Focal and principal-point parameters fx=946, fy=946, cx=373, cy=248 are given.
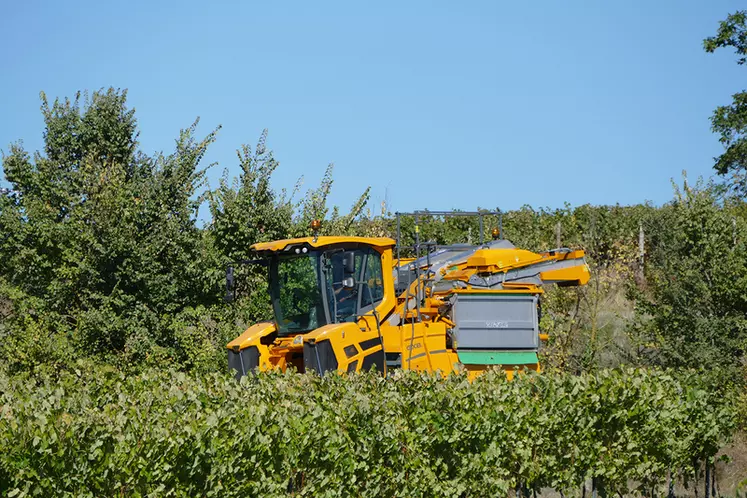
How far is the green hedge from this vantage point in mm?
6844

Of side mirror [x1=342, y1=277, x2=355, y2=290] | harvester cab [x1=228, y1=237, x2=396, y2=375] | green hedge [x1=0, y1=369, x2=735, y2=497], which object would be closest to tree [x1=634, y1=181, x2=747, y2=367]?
green hedge [x1=0, y1=369, x2=735, y2=497]

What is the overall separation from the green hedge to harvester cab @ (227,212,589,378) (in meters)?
1.86

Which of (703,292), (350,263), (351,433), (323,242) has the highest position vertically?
(323,242)

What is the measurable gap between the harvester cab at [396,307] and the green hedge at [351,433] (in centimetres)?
186

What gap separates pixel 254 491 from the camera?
758 centimetres

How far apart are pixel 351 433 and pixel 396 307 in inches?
195

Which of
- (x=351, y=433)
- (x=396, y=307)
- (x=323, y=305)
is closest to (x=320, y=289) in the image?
(x=323, y=305)

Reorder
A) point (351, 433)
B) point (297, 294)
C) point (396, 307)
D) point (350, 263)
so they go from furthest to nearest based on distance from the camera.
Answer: point (396, 307) < point (297, 294) < point (350, 263) < point (351, 433)

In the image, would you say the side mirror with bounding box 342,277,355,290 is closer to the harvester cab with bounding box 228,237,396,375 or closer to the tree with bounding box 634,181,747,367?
the harvester cab with bounding box 228,237,396,375

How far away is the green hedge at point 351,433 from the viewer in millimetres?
6844

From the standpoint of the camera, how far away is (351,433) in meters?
8.39

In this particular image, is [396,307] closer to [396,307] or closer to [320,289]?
[396,307]

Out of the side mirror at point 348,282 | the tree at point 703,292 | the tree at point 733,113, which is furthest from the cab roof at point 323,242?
the tree at point 733,113

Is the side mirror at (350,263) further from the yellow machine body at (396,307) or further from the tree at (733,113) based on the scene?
the tree at (733,113)
